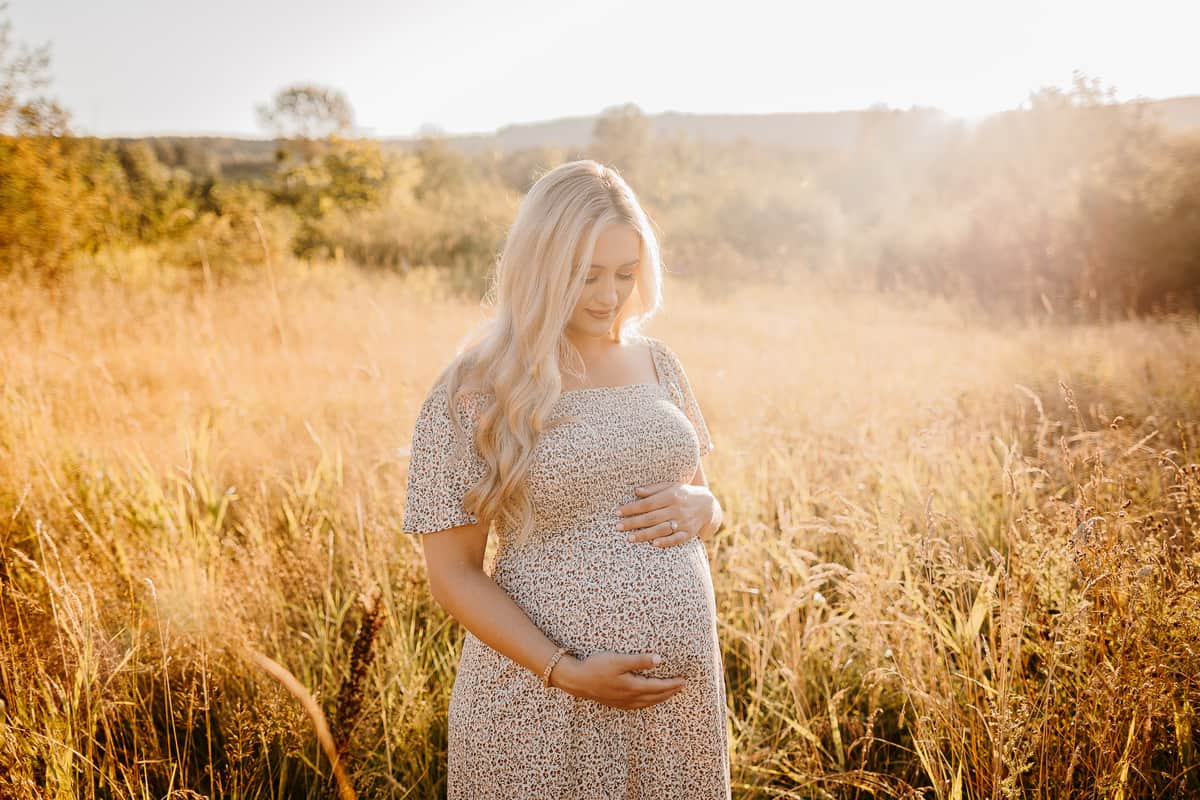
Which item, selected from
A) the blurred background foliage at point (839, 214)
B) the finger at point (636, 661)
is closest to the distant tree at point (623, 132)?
the blurred background foliage at point (839, 214)

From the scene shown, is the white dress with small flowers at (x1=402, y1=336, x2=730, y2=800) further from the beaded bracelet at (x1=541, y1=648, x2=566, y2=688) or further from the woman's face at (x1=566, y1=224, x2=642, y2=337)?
the woman's face at (x1=566, y1=224, x2=642, y2=337)

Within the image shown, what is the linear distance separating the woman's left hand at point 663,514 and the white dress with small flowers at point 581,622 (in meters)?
0.03

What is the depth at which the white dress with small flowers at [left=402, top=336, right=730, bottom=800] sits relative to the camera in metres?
1.59

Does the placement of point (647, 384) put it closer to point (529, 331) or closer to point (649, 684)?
point (529, 331)

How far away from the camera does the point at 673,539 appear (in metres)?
1.71

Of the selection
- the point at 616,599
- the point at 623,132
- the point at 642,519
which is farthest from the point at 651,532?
the point at 623,132

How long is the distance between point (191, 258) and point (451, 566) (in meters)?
10.5

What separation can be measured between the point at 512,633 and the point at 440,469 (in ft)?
1.32

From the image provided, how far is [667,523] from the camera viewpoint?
170 centimetres

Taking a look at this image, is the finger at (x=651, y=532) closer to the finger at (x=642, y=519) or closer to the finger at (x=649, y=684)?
the finger at (x=642, y=519)

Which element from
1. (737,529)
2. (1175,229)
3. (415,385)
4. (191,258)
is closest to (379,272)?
(191,258)

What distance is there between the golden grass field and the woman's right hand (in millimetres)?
428

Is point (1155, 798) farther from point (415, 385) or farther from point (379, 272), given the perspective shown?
point (379, 272)

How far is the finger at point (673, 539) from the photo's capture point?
169 cm
